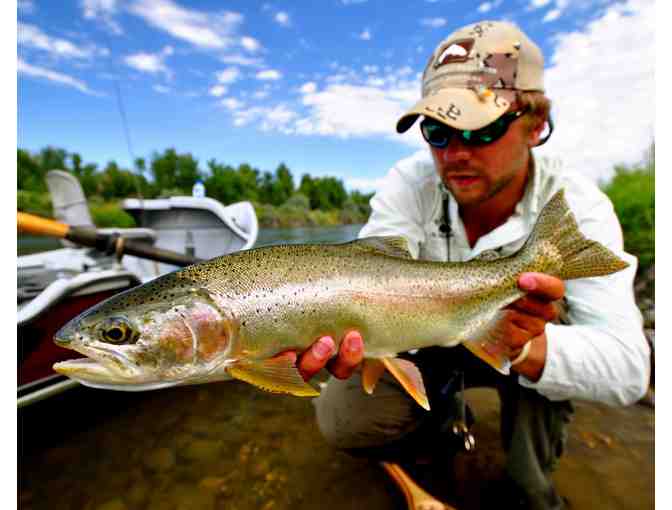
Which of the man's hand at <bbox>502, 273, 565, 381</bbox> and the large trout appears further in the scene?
the man's hand at <bbox>502, 273, 565, 381</bbox>

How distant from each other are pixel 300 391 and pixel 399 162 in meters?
2.10

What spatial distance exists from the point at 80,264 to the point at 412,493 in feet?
18.5

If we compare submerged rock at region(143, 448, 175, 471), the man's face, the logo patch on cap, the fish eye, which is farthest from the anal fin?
submerged rock at region(143, 448, 175, 471)

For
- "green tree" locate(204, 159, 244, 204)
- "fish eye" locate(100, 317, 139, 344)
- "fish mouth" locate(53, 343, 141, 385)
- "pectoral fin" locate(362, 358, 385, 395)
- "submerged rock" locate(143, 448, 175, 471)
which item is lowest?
"submerged rock" locate(143, 448, 175, 471)

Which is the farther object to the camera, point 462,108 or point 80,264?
point 80,264

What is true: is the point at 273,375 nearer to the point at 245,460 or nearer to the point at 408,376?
the point at 408,376

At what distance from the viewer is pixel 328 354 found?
159cm

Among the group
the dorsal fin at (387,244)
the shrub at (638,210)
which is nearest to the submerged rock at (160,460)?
the dorsal fin at (387,244)

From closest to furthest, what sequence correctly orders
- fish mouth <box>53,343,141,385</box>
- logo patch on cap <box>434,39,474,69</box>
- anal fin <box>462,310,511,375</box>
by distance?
fish mouth <box>53,343,141,385</box>, anal fin <box>462,310,511,375</box>, logo patch on cap <box>434,39,474,69</box>

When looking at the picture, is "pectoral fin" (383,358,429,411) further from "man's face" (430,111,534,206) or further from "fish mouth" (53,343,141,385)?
"man's face" (430,111,534,206)

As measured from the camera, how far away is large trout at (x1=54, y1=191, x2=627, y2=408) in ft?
4.29

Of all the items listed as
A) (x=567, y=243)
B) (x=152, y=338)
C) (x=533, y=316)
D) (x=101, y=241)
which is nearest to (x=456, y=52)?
(x=567, y=243)

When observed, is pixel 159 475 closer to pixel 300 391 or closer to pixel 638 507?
pixel 300 391

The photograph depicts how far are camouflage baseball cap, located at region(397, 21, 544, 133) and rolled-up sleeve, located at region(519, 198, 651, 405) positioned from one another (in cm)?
111
